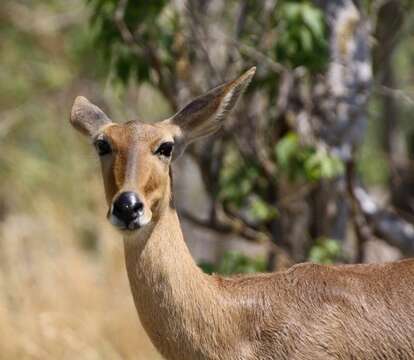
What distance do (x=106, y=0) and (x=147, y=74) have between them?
0.60 meters

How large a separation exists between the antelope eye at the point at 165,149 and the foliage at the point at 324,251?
6.91ft

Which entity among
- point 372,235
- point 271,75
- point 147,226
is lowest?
point 372,235

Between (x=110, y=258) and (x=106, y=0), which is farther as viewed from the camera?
(x=110, y=258)

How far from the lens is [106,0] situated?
7.45 m

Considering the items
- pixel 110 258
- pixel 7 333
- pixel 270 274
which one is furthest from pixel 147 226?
pixel 110 258

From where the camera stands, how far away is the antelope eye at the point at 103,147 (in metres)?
5.64

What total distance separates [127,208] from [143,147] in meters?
0.45

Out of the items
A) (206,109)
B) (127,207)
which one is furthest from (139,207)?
(206,109)

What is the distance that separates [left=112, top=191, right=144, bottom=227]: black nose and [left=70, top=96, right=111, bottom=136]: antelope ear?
0.89 metres

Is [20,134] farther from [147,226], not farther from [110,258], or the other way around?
[147,226]

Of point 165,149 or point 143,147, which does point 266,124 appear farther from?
point 143,147

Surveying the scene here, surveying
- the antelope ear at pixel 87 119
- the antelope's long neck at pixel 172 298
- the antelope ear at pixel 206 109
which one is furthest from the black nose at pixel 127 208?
the antelope ear at pixel 87 119

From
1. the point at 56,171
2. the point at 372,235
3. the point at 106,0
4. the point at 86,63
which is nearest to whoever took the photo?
the point at 106,0

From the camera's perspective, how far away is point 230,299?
566cm
